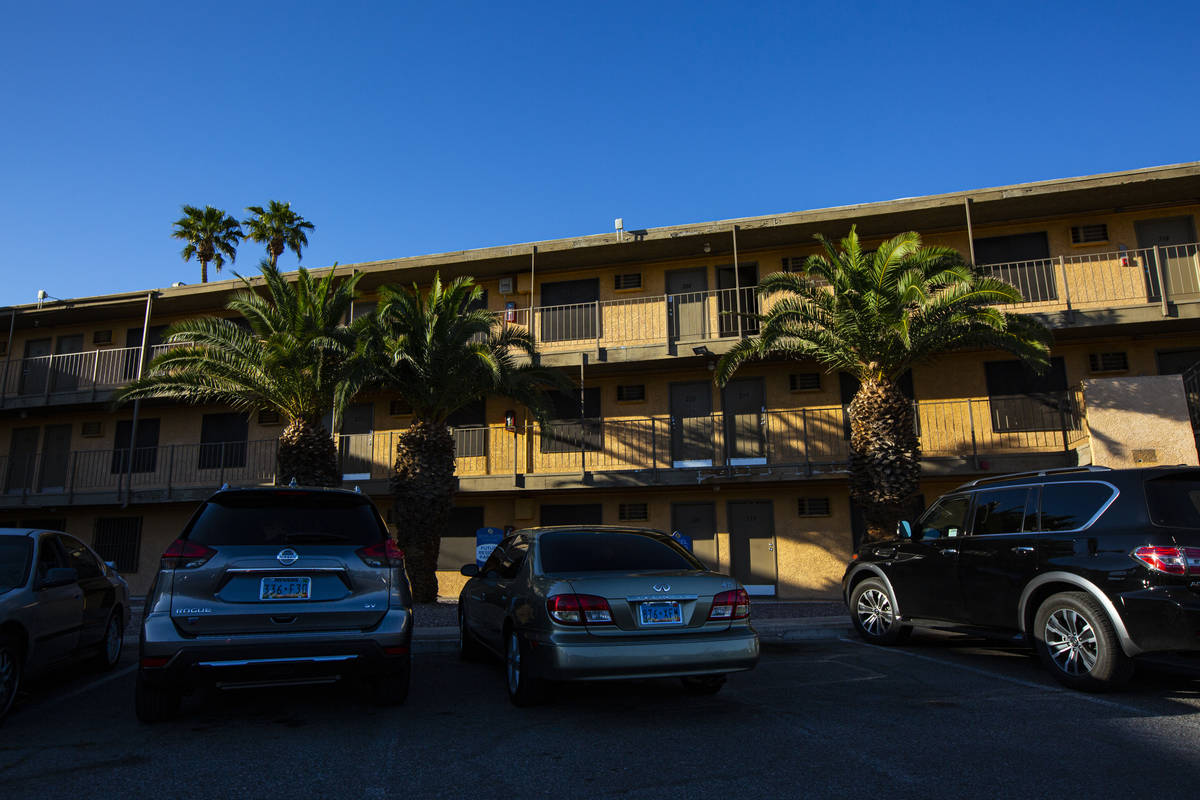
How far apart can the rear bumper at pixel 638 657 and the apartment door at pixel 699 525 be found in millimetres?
12694

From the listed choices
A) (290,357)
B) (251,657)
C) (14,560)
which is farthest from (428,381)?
(251,657)

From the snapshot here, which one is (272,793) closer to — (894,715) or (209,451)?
(894,715)

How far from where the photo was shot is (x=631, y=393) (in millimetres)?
19297

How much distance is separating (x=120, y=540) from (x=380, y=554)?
19.7m

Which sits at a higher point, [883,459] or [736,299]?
[736,299]

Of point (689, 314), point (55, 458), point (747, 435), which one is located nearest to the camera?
point (747, 435)

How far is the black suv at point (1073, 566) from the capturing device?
5797 millimetres

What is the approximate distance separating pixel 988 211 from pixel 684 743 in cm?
1627

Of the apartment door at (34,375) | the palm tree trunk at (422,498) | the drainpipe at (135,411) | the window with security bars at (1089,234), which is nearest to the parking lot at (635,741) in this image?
the palm tree trunk at (422,498)

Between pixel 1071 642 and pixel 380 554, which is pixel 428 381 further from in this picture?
pixel 1071 642

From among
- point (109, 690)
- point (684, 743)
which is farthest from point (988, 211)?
point (109, 690)

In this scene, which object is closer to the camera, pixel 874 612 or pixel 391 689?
pixel 391 689

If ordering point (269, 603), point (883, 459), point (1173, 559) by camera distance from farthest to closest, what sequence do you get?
point (883, 459)
point (1173, 559)
point (269, 603)

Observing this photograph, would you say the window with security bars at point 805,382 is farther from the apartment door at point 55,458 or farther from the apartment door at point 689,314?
the apartment door at point 55,458
